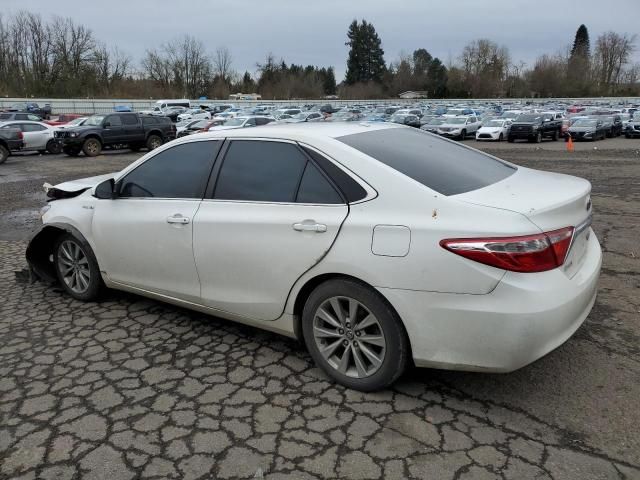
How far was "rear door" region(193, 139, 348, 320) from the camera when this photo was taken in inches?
122

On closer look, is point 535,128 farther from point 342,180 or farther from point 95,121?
point 342,180

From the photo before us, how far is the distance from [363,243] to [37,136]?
940 inches

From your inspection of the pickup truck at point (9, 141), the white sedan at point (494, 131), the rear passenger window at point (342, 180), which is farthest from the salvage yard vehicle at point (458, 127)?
the rear passenger window at point (342, 180)

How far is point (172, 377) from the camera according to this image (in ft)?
11.2

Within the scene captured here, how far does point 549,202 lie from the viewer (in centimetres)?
287

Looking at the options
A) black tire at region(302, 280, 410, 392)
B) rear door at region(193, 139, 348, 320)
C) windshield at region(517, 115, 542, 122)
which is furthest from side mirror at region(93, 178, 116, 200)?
windshield at region(517, 115, 542, 122)

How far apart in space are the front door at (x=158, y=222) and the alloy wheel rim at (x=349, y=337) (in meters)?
1.08

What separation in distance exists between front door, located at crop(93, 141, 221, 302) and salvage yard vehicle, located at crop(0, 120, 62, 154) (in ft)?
68.1

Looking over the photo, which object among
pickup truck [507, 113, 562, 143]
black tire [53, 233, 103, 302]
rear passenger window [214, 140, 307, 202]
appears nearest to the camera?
rear passenger window [214, 140, 307, 202]

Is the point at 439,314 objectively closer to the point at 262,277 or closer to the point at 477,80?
the point at 262,277

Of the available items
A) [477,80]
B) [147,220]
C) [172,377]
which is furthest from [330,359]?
[477,80]

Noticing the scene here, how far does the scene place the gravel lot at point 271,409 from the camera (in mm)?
2537

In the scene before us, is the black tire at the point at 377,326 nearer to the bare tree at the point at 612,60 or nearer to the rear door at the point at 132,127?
the rear door at the point at 132,127

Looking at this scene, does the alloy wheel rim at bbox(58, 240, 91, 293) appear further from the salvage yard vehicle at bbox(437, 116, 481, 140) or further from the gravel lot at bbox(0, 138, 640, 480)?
the salvage yard vehicle at bbox(437, 116, 481, 140)
